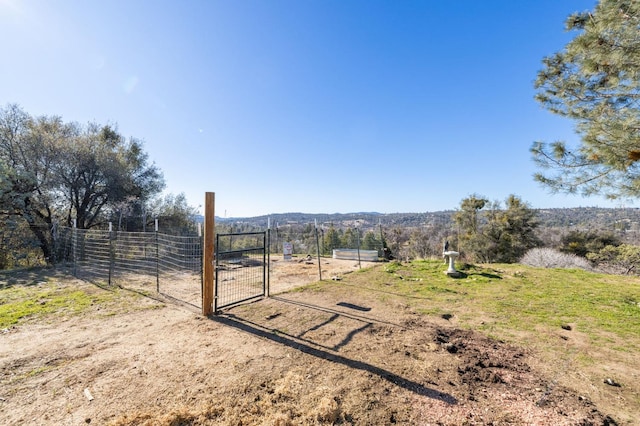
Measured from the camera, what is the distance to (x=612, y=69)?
3955 millimetres

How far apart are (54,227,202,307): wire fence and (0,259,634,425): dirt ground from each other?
169 cm

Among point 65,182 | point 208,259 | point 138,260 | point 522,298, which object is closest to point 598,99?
point 522,298

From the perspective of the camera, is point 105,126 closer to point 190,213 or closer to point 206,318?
point 190,213

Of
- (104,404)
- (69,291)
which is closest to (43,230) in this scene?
(69,291)

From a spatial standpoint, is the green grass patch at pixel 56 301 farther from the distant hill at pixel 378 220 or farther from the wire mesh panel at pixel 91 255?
the distant hill at pixel 378 220

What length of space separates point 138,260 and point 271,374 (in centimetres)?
736

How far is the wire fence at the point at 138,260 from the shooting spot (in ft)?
19.9

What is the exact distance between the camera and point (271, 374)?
2773 millimetres

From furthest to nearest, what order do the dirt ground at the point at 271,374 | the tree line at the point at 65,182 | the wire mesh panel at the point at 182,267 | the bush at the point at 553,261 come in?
the bush at the point at 553,261 → the tree line at the point at 65,182 → the wire mesh panel at the point at 182,267 → the dirt ground at the point at 271,374

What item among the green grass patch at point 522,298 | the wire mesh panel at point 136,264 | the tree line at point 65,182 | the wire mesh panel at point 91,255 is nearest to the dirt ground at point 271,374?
the green grass patch at point 522,298

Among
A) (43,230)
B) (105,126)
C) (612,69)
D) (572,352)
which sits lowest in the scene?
(572,352)

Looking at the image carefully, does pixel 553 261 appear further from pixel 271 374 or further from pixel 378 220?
pixel 271 374

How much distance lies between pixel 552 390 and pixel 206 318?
15.2 ft

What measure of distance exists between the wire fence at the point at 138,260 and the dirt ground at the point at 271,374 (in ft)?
5.56
